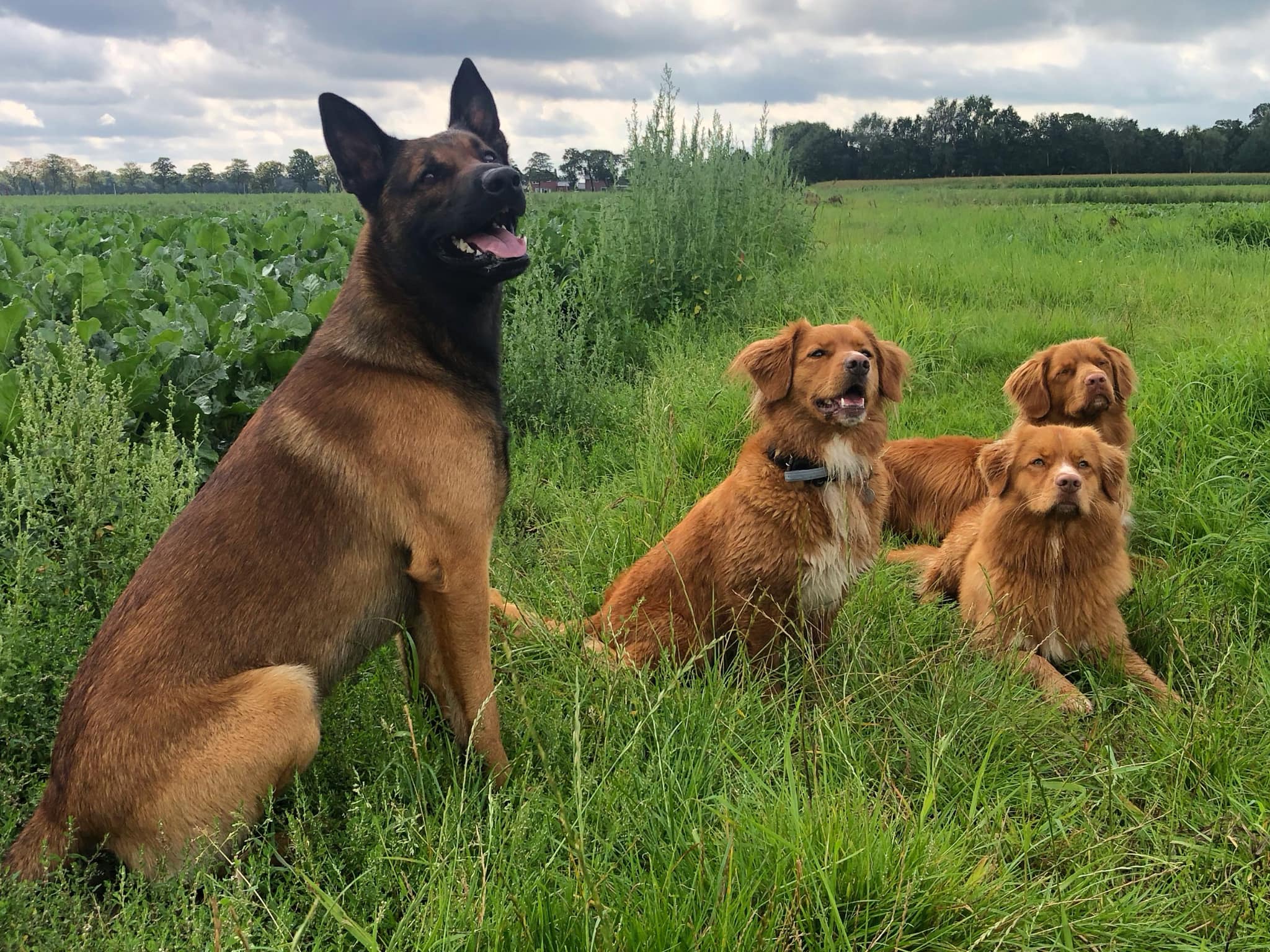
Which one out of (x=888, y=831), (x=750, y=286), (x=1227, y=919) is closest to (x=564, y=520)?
(x=888, y=831)

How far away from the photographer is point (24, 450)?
3.24 m

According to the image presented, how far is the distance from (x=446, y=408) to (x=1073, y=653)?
9.81 ft

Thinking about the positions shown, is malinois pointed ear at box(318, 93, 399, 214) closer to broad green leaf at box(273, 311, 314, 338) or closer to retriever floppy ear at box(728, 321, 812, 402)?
retriever floppy ear at box(728, 321, 812, 402)

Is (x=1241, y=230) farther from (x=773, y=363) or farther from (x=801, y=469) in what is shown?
(x=801, y=469)

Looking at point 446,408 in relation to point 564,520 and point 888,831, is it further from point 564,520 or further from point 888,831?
point 564,520

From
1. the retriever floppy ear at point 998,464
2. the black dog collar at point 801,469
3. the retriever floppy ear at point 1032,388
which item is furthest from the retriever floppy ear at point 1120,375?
the black dog collar at point 801,469

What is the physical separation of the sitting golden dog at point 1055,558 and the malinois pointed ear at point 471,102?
8.59 ft

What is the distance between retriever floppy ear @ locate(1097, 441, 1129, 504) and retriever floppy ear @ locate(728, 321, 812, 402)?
4.72 ft

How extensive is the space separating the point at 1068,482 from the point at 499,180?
2591 millimetres

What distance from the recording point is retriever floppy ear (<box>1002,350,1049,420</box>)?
14.7 ft

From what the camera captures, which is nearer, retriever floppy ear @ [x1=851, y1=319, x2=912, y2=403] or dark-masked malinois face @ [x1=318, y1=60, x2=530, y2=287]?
dark-masked malinois face @ [x1=318, y1=60, x2=530, y2=287]

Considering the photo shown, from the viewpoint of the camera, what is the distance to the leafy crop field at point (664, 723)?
183 centimetres

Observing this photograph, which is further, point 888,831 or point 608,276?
point 608,276

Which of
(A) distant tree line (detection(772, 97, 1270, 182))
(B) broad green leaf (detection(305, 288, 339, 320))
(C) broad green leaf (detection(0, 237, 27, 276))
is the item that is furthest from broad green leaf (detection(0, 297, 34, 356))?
(A) distant tree line (detection(772, 97, 1270, 182))
